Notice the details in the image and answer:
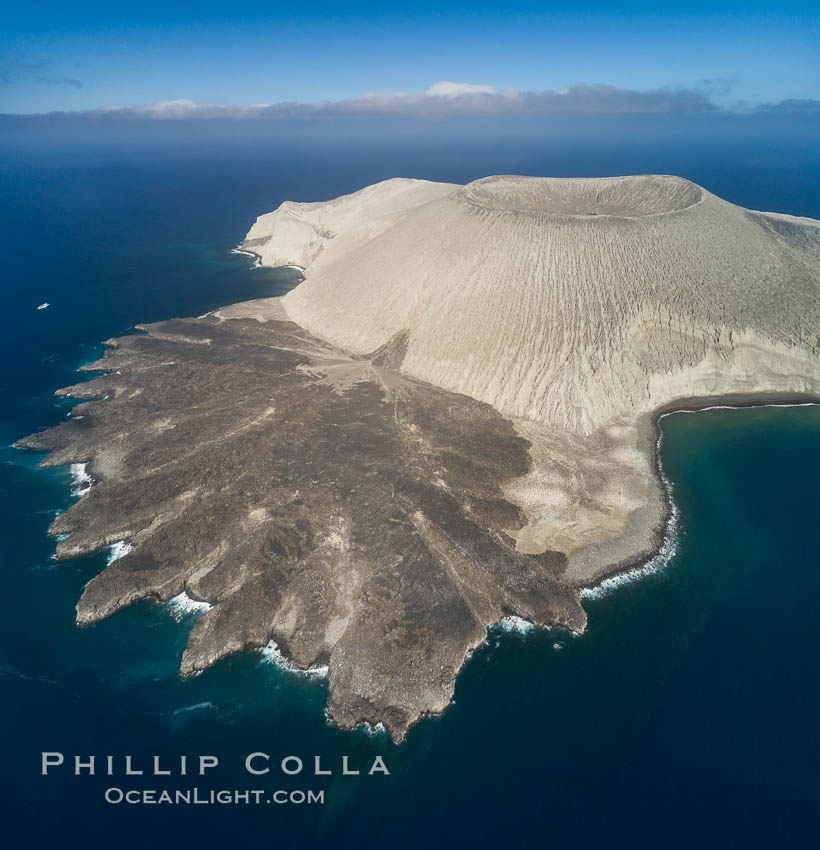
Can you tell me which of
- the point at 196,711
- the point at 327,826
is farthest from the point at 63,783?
the point at 327,826

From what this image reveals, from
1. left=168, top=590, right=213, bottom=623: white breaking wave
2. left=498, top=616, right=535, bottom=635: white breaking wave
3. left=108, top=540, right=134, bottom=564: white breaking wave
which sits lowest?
left=498, top=616, right=535, bottom=635: white breaking wave

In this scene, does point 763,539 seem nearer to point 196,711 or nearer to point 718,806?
point 718,806

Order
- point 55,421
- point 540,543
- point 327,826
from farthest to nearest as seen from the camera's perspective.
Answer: point 55,421, point 540,543, point 327,826

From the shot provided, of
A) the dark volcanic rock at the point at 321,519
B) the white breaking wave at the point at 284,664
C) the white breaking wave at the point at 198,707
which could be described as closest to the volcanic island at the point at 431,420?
the dark volcanic rock at the point at 321,519

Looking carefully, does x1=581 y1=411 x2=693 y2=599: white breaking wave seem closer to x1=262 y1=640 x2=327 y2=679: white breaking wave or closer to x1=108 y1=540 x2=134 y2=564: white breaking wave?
x1=262 y1=640 x2=327 y2=679: white breaking wave

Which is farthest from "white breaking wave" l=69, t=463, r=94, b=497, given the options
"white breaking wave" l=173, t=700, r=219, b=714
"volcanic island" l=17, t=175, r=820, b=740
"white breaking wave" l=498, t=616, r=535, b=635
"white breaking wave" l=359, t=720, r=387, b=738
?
"white breaking wave" l=498, t=616, r=535, b=635
